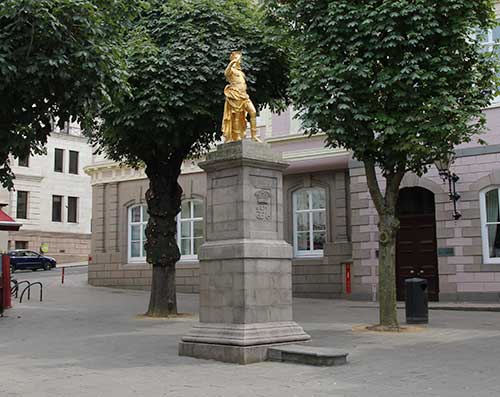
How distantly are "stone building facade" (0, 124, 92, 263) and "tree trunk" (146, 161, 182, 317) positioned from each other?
35235 mm

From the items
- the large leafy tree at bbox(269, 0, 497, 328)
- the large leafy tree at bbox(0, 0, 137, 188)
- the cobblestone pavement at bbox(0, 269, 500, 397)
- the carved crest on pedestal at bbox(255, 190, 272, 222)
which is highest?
the large leafy tree at bbox(269, 0, 497, 328)

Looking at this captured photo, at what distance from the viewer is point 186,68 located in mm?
17328

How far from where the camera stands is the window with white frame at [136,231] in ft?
102

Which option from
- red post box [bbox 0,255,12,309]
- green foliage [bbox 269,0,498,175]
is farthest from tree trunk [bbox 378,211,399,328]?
red post box [bbox 0,255,12,309]

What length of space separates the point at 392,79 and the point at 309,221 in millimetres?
12159

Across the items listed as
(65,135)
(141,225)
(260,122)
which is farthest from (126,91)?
(65,135)

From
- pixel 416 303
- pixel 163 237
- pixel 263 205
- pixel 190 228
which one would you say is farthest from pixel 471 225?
pixel 190 228

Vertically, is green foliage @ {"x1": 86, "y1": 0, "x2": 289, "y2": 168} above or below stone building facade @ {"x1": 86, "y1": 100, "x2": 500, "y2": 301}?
above

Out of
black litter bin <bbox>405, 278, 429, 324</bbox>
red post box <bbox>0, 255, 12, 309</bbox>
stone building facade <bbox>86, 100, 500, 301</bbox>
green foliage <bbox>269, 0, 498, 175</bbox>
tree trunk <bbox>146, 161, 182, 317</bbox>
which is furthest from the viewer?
stone building facade <bbox>86, 100, 500, 301</bbox>

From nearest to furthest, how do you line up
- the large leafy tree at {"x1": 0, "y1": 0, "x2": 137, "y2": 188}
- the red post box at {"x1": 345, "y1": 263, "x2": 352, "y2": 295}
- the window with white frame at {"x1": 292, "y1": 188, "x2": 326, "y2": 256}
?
the large leafy tree at {"x1": 0, "y1": 0, "x2": 137, "y2": 188} → the red post box at {"x1": 345, "y1": 263, "x2": 352, "y2": 295} → the window with white frame at {"x1": 292, "y1": 188, "x2": 326, "y2": 256}

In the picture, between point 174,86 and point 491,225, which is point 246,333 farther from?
point 491,225

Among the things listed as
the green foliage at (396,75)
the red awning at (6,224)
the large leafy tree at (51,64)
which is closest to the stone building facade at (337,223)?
the green foliage at (396,75)

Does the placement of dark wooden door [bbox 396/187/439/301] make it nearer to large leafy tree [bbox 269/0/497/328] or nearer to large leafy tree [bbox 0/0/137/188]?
large leafy tree [bbox 269/0/497/328]

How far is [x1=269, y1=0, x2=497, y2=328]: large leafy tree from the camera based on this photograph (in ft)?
47.9
